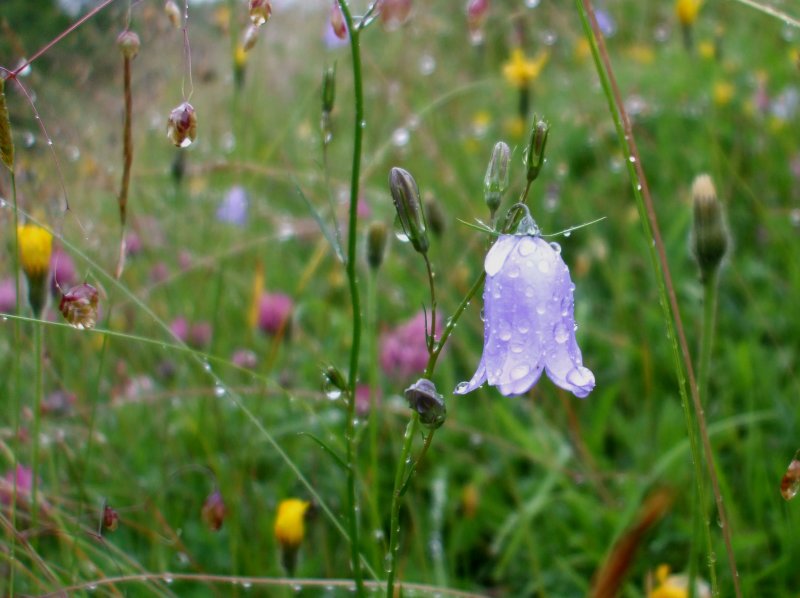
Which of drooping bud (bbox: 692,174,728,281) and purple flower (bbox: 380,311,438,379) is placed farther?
purple flower (bbox: 380,311,438,379)

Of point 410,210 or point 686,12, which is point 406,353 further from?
point 686,12

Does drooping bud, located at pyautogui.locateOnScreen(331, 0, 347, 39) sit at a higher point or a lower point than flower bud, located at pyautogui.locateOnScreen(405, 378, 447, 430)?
higher

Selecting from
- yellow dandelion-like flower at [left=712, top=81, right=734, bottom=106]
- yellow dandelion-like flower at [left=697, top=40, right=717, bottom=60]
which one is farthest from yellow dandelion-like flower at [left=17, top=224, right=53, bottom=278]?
yellow dandelion-like flower at [left=697, top=40, right=717, bottom=60]

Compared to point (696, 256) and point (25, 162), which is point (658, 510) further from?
point (25, 162)

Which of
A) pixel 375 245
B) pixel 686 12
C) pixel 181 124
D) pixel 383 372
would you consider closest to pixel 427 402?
pixel 181 124

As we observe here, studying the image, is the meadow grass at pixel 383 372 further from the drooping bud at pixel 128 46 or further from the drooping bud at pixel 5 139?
the drooping bud at pixel 128 46

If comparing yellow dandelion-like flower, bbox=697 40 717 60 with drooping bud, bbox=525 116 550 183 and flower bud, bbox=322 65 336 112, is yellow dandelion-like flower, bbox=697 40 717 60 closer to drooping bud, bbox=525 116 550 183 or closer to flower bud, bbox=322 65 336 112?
flower bud, bbox=322 65 336 112
